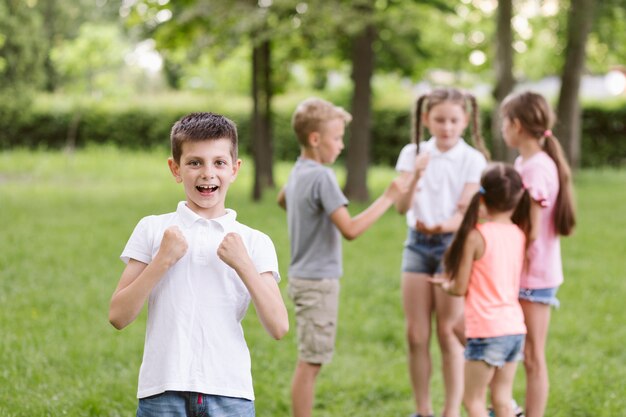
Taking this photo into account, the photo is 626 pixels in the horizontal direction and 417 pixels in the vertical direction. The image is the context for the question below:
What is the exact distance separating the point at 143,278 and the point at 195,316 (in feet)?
0.69

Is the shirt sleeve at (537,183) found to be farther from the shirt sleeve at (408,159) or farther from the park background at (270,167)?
the park background at (270,167)

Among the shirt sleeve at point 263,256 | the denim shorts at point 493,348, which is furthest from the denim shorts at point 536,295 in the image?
the shirt sleeve at point 263,256

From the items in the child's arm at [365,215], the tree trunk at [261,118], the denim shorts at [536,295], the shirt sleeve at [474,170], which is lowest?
the denim shorts at [536,295]

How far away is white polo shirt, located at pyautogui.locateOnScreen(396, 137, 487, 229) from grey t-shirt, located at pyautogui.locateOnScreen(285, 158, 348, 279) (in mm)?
624

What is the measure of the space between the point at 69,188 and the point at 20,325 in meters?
12.4

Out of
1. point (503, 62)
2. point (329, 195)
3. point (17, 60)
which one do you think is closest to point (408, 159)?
point (329, 195)

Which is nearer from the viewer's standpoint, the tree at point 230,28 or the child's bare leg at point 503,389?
the child's bare leg at point 503,389

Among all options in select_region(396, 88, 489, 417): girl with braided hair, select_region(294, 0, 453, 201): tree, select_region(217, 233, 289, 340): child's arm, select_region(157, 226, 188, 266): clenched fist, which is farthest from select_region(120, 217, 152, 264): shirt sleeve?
select_region(294, 0, 453, 201): tree

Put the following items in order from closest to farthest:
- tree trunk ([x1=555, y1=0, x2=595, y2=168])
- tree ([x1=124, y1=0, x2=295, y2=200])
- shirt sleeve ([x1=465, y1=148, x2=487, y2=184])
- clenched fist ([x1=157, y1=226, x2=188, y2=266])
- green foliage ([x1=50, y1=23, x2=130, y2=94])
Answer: clenched fist ([x1=157, y1=226, x2=188, y2=266]) < shirt sleeve ([x1=465, y1=148, x2=487, y2=184]) < tree ([x1=124, y1=0, x2=295, y2=200]) < tree trunk ([x1=555, y1=0, x2=595, y2=168]) < green foliage ([x1=50, y1=23, x2=130, y2=94])

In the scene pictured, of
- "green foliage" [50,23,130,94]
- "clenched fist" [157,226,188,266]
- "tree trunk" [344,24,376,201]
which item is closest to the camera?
"clenched fist" [157,226,188,266]

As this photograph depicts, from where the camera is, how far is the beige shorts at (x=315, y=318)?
14.5ft

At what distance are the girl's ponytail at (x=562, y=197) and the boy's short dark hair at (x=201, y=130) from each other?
2.17 m

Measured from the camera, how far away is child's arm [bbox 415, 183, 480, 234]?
4.73 m

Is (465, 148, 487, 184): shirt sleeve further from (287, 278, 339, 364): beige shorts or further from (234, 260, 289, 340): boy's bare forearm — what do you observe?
(234, 260, 289, 340): boy's bare forearm
